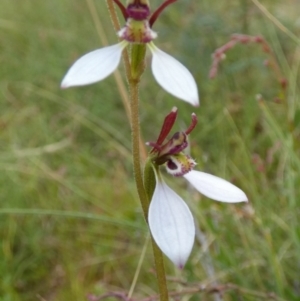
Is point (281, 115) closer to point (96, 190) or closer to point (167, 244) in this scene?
point (96, 190)

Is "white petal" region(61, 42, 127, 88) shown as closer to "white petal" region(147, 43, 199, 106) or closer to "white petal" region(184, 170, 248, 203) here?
"white petal" region(147, 43, 199, 106)

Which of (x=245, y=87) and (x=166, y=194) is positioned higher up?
(x=166, y=194)

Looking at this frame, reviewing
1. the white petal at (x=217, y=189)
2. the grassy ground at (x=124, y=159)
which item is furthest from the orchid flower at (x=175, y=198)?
the grassy ground at (x=124, y=159)

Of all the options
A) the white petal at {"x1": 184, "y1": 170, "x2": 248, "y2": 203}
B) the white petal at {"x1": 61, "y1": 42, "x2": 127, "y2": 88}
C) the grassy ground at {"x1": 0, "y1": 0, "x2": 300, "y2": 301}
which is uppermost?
the white petal at {"x1": 61, "y1": 42, "x2": 127, "y2": 88}

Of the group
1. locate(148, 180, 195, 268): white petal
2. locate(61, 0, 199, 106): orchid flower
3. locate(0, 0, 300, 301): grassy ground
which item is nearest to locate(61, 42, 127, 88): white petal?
locate(61, 0, 199, 106): orchid flower

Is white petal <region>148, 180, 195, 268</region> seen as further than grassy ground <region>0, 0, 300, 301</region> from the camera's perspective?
No

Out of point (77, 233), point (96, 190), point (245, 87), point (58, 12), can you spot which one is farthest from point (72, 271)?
point (58, 12)

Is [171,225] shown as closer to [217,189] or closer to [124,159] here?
[217,189]
